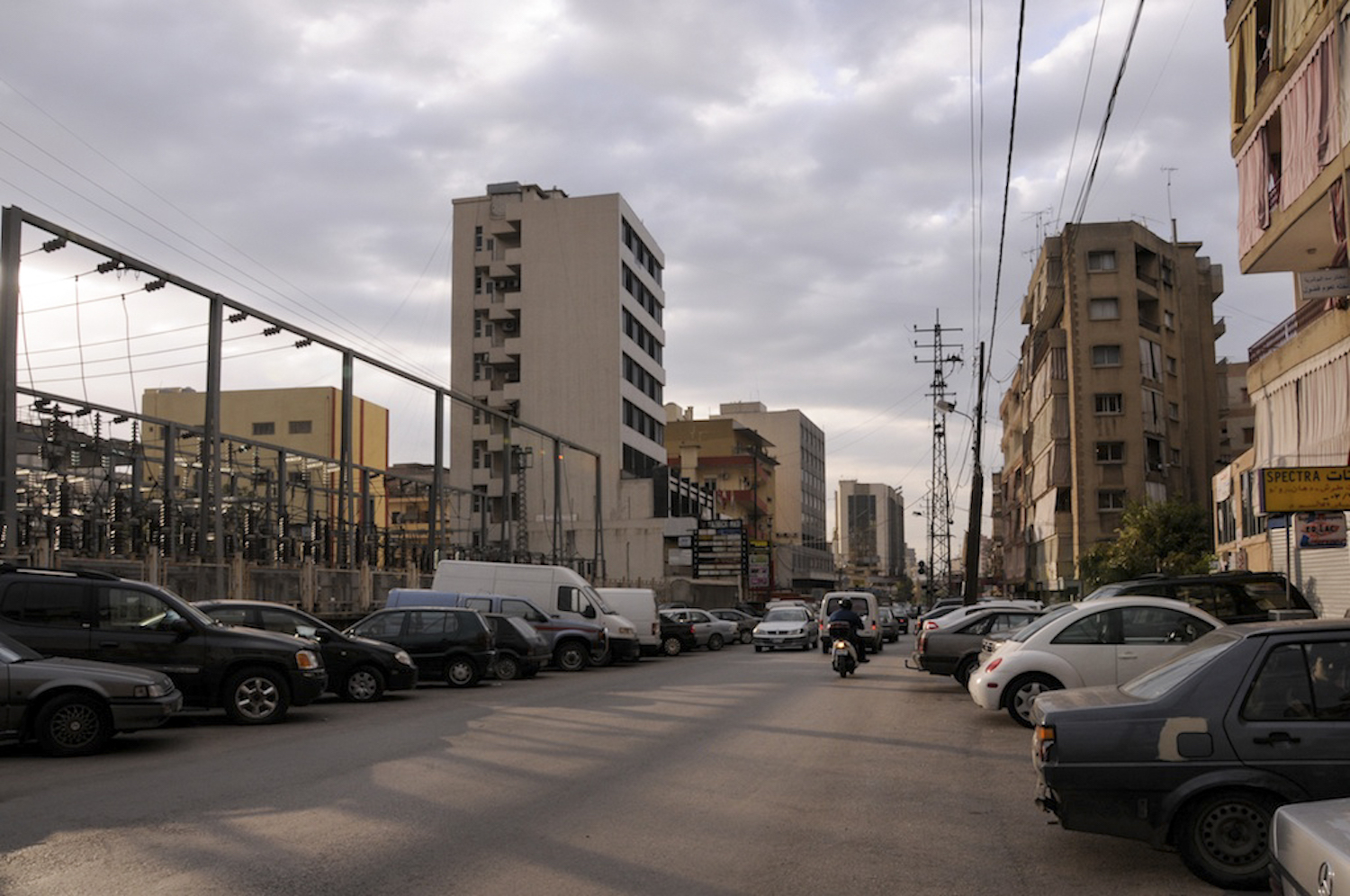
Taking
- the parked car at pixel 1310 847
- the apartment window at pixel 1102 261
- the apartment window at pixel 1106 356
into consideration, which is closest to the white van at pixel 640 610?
the parked car at pixel 1310 847

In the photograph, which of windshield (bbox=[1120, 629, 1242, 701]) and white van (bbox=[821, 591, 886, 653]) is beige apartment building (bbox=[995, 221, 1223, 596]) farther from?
windshield (bbox=[1120, 629, 1242, 701])

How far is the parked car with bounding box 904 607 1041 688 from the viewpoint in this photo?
19.9 metres

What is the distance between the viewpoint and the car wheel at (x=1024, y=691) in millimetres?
14391

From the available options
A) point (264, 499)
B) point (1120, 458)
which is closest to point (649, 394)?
point (1120, 458)

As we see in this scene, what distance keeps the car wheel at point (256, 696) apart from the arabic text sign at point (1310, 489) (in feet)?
47.4

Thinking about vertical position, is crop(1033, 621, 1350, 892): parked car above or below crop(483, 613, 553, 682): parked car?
above

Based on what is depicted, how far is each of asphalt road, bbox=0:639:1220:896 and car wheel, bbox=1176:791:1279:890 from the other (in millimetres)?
196

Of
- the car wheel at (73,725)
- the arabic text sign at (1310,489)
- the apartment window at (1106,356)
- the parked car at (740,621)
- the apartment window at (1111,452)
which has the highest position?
the apartment window at (1106,356)

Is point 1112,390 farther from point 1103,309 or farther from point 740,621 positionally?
point 740,621

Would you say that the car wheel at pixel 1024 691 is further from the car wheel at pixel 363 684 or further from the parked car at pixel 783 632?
the parked car at pixel 783 632

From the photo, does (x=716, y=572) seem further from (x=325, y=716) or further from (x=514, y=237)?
(x=325, y=716)

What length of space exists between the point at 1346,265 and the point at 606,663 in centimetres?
1958

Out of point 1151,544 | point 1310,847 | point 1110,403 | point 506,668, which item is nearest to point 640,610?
point 506,668

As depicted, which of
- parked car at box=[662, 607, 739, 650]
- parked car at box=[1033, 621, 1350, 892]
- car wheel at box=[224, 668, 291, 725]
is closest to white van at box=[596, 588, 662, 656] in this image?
parked car at box=[662, 607, 739, 650]
